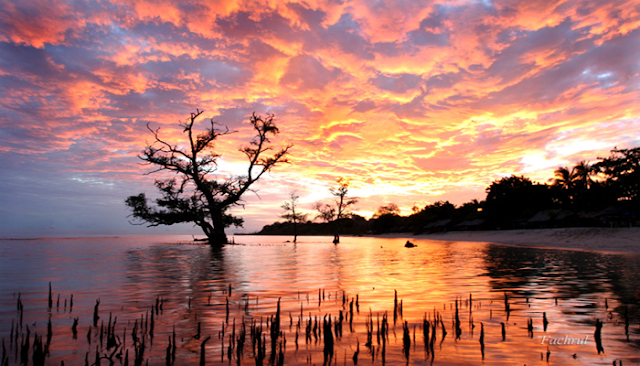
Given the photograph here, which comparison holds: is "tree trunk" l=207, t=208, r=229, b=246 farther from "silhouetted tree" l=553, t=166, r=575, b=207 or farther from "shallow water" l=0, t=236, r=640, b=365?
"silhouetted tree" l=553, t=166, r=575, b=207

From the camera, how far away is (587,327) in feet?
22.8

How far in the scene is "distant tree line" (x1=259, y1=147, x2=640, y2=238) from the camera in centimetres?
5300

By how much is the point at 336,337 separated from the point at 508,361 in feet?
8.94

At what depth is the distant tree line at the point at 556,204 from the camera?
53.0m

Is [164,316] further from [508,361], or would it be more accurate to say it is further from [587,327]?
[587,327]

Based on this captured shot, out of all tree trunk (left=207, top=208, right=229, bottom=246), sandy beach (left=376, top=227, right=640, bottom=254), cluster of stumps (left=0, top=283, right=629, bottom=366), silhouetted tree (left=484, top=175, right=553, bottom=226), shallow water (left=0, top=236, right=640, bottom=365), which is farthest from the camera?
silhouetted tree (left=484, top=175, right=553, bottom=226)

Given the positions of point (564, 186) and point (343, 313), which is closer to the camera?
point (343, 313)

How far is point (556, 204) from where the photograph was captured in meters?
81.6

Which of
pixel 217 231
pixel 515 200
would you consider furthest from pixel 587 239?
pixel 217 231

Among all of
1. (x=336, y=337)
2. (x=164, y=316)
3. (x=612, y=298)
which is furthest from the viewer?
(x=612, y=298)

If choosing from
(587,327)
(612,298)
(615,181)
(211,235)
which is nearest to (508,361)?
(587,327)

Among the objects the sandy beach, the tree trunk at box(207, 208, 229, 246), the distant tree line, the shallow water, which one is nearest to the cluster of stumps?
the shallow water

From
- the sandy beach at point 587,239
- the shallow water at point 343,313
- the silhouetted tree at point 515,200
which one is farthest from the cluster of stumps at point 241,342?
the silhouetted tree at point 515,200

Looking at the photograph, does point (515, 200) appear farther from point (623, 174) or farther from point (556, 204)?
point (623, 174)
